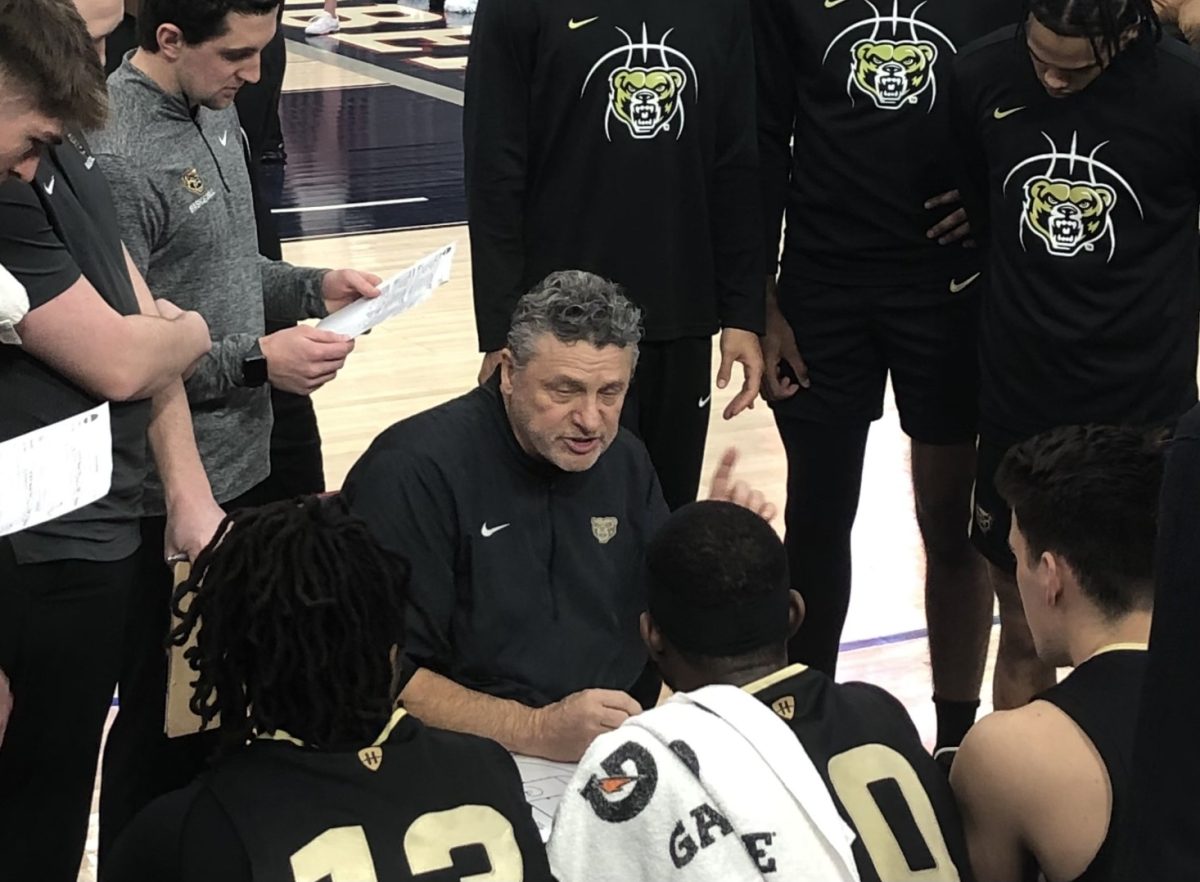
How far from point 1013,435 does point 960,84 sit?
659mm

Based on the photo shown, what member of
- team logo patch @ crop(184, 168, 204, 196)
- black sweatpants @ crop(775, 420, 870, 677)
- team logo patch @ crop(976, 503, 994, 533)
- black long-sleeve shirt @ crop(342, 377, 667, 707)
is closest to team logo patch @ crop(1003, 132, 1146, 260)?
team logo patch @ crop(976, 503, 994, 533)

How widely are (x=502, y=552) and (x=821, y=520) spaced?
3.26 feet

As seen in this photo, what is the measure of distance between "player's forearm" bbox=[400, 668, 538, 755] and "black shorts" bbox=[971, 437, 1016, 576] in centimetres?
106

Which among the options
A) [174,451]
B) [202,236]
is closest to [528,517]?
[174,451]

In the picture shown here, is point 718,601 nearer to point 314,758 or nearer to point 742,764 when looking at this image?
point 742,764

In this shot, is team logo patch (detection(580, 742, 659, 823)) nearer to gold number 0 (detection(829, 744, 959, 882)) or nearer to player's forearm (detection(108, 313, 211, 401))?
gold number 0 (detection(829, 744, 959, 882))

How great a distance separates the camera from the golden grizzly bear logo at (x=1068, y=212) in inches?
117

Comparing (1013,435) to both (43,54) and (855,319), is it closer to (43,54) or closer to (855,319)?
(855,319)

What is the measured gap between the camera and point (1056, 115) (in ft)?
9.80

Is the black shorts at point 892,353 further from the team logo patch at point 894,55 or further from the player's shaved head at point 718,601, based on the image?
the player's shaved head at point 718,601

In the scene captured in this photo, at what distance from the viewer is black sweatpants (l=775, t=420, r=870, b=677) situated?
3465 millimetres

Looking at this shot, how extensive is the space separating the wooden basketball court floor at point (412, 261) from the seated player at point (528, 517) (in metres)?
1.00

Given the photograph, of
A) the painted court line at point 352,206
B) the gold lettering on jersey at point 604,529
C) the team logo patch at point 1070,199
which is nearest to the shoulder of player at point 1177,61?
the team logo patch at point 1070,199

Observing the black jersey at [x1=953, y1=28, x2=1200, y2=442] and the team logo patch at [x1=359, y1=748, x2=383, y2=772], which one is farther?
the black jersey at [x1=953, y1=28, x2=1200, y2=442]
